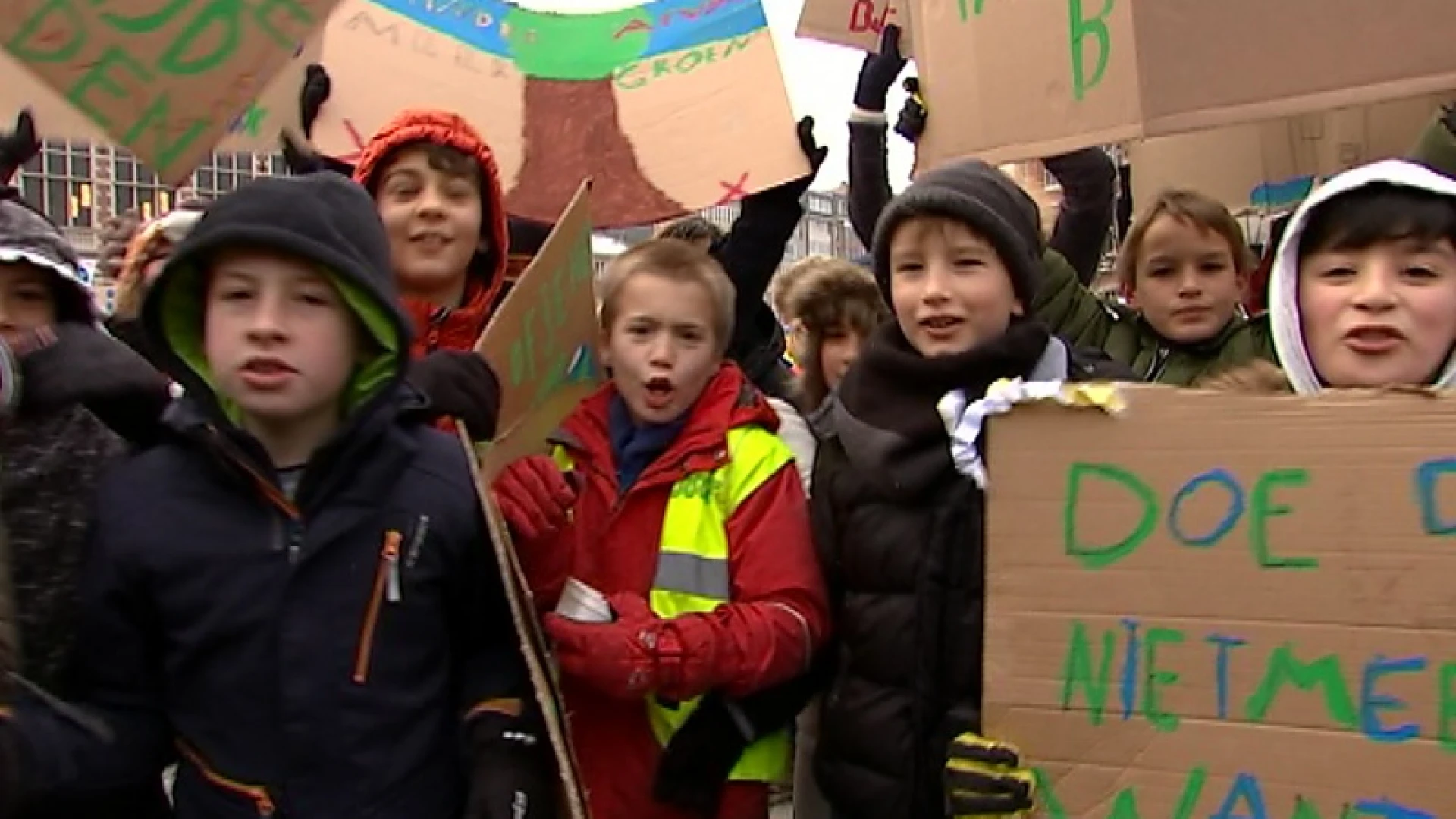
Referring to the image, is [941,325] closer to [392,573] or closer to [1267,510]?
[1267,510]

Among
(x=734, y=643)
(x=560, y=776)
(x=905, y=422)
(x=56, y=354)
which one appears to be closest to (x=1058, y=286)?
(x=905, y=422)

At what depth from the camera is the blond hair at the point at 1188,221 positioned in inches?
122

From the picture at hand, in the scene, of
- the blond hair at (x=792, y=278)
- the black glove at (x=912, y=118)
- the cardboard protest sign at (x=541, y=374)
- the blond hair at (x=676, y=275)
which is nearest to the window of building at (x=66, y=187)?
the blond hair at (x=792, y=278)

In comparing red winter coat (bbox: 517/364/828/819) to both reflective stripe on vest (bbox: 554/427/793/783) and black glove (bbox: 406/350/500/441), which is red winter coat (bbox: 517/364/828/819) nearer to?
reflective stripe on vest (bbox: 554/427/793/783)

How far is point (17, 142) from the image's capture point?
2.78 metres

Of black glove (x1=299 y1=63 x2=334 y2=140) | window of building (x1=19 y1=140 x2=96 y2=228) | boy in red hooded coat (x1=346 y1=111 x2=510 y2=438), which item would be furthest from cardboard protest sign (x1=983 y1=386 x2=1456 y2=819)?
window of building (x1=19 y1=140 x2=96 y2=228)

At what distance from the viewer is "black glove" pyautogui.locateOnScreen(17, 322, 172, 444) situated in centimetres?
190

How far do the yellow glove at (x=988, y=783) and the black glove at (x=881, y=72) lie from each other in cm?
196

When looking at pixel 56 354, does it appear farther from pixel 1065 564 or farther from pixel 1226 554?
pixel 1226 554

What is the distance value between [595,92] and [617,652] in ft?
6.04

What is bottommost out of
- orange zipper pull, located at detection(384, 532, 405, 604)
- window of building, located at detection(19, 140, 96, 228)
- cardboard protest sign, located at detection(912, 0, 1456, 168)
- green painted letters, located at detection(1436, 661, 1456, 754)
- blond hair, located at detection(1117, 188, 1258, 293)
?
green painted letters, located at detection(1436, 661, 1456, 754)

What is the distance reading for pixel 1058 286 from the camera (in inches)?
126

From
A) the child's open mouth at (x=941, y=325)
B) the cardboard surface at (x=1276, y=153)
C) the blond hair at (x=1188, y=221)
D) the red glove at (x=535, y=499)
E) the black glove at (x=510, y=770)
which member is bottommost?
the black glove at (x=510, y=770)

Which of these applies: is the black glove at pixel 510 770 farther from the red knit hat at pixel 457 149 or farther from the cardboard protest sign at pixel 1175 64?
the cardboard protest sign at pixel 1175 64
